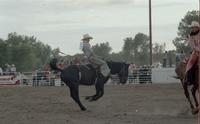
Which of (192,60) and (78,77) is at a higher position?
(192,60)

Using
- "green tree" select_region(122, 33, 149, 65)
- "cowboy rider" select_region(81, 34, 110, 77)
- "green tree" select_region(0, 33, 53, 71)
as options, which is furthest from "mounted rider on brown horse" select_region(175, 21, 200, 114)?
"green tree" select_region(122, 33, 149, 65)

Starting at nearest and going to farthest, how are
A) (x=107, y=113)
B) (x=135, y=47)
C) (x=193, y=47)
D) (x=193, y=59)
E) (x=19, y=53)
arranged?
1. (x=193, y=47)
2. (x=193, y=59)
3. (x=107, y=113)
4. (x=19, y=53)
5. (x=135, y=47)

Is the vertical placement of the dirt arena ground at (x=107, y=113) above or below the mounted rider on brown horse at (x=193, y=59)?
below

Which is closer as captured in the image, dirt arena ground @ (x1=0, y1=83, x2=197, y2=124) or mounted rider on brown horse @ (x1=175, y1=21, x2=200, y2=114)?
dirt arena ground @ (x1=0, y1=83, x2=197, y2=124)

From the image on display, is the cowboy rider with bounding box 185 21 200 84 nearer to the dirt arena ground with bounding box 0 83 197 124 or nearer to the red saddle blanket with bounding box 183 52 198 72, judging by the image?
the red saddle blanket with bounding box 183 52 198 72

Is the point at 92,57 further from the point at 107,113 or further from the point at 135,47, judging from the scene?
the point at 135,47

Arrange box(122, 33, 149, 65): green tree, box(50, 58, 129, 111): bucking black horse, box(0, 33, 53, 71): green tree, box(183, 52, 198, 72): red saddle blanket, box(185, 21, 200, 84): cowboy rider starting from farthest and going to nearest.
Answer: box(122, 33, 149, 65): green tree
box(0, 33, 53, 71): green tree
box(50, 58, 129, 111): bucking black horse
box(183, 52, 198, 72): red saddle blanket
box(185, 21, 200, 84): cowboy rider

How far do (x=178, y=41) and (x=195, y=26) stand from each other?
58409 mm

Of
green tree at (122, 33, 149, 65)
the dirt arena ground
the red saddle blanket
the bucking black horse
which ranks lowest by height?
the dirt arena ground

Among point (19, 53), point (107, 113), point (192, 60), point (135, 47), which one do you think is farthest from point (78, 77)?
point (135, 47)

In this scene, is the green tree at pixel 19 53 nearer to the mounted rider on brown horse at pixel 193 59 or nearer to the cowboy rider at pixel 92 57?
the cowboy rider at pixel 92 57

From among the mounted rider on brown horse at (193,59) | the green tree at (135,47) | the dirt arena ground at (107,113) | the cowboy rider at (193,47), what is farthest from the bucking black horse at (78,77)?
the green tree at (135,47)

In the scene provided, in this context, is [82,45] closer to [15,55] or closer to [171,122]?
[171,122]

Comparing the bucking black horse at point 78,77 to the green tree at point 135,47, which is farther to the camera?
the green tree at point 135,47
